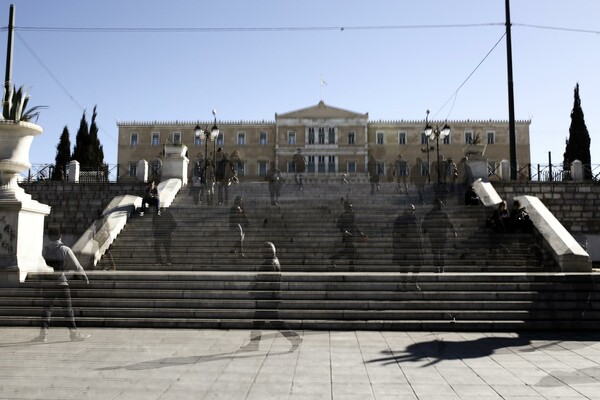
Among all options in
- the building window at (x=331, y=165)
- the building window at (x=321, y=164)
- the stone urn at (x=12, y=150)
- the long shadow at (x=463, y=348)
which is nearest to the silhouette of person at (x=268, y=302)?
the long shadow at (x=463, y=348)

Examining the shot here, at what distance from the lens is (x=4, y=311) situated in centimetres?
1002

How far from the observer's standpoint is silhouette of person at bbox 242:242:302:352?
29.4 ft

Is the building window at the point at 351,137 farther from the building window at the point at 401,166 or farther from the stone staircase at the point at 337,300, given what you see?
the stone staircase at the point at 337,300

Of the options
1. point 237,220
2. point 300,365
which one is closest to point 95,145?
point 237,220

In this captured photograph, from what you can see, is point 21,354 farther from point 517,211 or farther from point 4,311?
point 517,211

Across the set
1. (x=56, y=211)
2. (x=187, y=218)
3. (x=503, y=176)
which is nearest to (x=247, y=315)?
(x=187, y=218)

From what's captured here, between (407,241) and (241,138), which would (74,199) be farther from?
(241,138)

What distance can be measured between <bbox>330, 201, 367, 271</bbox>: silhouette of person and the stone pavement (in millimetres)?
4523

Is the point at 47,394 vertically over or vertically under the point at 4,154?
under

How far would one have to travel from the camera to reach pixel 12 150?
11.3 meters

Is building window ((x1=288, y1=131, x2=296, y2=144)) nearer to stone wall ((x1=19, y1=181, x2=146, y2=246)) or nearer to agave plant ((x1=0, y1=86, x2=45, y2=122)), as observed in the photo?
stone wall ((x1=19, y1=181, x2=146, y2=246))

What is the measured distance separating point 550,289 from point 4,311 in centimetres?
1031

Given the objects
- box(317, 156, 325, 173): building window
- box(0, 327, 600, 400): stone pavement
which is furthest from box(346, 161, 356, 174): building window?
box(0, 327, 600, 400): stone pavement

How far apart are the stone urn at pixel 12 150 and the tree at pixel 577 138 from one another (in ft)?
145
